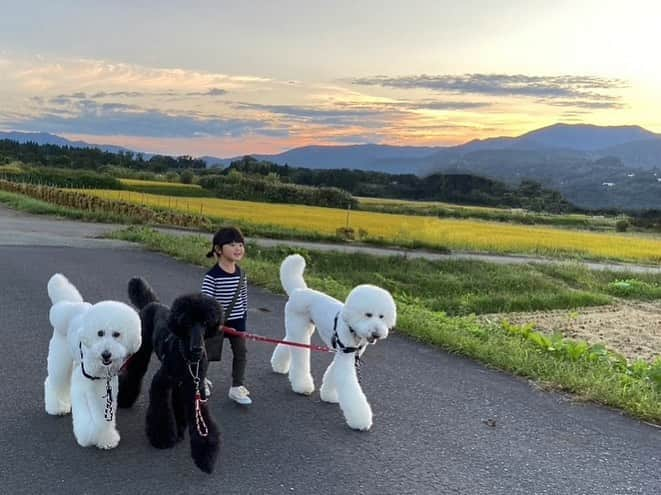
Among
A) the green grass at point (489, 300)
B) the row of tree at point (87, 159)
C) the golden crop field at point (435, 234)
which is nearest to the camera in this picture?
the green grass at point (489, 300)

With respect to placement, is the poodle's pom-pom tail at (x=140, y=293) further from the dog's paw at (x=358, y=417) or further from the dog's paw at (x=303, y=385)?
the dog's paw at (x=358, y=417)

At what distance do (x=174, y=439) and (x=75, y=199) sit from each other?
95.0 feet

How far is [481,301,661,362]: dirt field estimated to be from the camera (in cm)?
1092

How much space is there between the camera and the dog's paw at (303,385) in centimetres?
520

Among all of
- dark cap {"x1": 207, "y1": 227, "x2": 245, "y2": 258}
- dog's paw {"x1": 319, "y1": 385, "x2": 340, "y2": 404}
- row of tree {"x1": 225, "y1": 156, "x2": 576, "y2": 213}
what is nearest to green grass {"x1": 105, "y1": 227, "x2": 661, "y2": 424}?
dog's paw {"x1": 319, "y1": 385, "x2": 340, "y2": 404}

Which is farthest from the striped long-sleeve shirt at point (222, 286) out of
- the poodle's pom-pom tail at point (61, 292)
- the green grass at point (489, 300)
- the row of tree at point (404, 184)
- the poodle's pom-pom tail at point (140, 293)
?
the row of tree at point (404, 184)

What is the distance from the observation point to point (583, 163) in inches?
3452

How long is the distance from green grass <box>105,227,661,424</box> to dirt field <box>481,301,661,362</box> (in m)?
0.87

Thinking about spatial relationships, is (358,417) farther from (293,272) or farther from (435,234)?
(435,234)

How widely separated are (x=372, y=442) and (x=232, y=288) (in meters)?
1.57

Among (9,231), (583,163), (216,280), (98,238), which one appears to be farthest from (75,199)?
(583,163)

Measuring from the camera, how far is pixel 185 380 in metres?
3.98

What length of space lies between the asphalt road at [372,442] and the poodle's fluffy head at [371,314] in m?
0.78

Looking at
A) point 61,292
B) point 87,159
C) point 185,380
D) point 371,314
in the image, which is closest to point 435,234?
point 371,314
